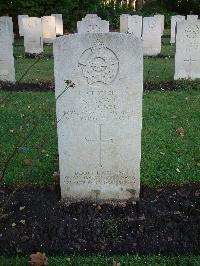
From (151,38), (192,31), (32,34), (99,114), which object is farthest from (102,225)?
(32,34)

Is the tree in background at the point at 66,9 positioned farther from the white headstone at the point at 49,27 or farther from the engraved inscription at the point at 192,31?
the engraved inscription at the point at 192,31

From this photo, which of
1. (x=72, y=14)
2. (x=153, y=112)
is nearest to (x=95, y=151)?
(x=153, y=112)

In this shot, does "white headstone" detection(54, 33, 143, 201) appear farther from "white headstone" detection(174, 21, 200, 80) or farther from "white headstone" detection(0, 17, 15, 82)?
"white headstone" detection(0, 17, 15, 82)

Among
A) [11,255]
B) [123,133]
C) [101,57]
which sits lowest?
[11,255]

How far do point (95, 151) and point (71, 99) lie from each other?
64 cm

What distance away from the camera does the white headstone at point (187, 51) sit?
1005 centimetres

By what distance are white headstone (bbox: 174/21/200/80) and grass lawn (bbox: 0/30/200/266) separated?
1.59 feet

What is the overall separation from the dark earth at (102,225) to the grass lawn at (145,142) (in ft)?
0.64

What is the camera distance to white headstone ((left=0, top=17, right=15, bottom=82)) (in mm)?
10078

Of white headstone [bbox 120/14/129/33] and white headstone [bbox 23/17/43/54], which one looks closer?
white headstone [bbox 23/17/43/54]

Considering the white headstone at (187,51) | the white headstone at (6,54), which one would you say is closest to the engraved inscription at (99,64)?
the white headstone at (187,51)

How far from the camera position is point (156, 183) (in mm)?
4938

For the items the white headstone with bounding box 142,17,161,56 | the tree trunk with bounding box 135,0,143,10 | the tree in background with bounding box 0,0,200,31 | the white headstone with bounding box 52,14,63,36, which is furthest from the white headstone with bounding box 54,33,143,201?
the tree trunk with bounding box 135,0,143,10

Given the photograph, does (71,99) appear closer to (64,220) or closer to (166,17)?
(64,220)
